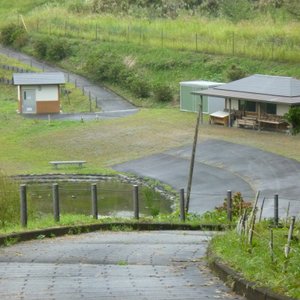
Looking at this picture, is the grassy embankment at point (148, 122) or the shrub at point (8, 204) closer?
the shrub at point (8, 204)

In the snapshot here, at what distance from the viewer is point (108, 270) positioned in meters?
9.86

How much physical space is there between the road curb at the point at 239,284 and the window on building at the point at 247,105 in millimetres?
34501

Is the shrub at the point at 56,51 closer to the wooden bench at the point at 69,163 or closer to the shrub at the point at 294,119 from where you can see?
the shrub at the point at 294,119

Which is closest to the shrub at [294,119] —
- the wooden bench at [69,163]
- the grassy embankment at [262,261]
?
the wooden bench at [69,163]

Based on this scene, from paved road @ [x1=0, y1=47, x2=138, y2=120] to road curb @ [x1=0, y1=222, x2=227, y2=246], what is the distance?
30630mm

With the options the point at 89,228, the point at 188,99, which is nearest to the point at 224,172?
the point at 188,99

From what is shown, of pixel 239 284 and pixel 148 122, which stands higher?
pixel 239 284

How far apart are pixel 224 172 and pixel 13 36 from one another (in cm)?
4034

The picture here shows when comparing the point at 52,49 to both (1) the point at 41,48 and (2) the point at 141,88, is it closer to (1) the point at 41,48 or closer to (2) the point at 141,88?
(1) the point at 41,48

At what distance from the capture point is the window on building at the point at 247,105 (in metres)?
44.2

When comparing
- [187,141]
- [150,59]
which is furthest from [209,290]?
[150,59]

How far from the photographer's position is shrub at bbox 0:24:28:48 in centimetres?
7112

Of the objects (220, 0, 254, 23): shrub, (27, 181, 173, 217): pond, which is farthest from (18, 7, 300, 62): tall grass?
(27, 181, 173, 217): pond

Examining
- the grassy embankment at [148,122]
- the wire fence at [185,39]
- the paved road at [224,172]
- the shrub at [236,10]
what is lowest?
the paved road at [224,172]
